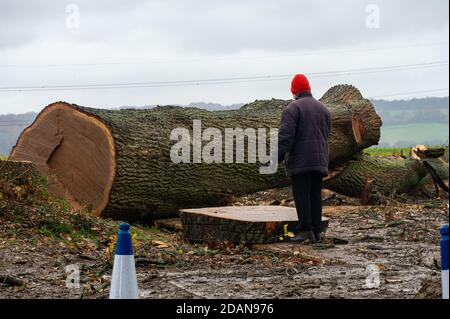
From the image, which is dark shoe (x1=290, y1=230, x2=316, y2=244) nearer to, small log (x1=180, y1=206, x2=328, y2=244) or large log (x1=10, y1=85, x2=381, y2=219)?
small log (x1=180, y1=206, x2=328, y2=244)

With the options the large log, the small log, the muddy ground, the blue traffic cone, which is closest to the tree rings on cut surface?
the large log

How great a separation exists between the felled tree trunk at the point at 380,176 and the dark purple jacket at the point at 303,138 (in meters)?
5.54

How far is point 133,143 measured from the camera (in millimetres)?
11312

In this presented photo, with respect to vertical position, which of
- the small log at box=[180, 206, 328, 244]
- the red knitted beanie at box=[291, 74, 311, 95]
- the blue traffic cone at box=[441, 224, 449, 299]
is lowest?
the small log at box=[180, 206, 328, 244]

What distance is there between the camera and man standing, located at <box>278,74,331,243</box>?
9.62 m

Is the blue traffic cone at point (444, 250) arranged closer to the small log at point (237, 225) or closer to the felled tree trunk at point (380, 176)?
the small log at point (237, 225)

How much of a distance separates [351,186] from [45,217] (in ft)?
24.8

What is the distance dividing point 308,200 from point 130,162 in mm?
2850

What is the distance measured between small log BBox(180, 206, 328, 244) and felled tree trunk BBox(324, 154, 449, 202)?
5.14 metres

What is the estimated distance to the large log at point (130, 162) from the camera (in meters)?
11.3

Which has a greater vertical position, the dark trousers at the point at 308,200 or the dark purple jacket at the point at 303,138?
the dark purple jacket at the point at 303,138

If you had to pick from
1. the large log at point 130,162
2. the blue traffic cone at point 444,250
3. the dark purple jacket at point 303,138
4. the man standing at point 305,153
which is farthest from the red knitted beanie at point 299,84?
the blue traffic cone at point 444,250

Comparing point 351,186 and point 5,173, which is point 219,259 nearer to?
point 5,173
